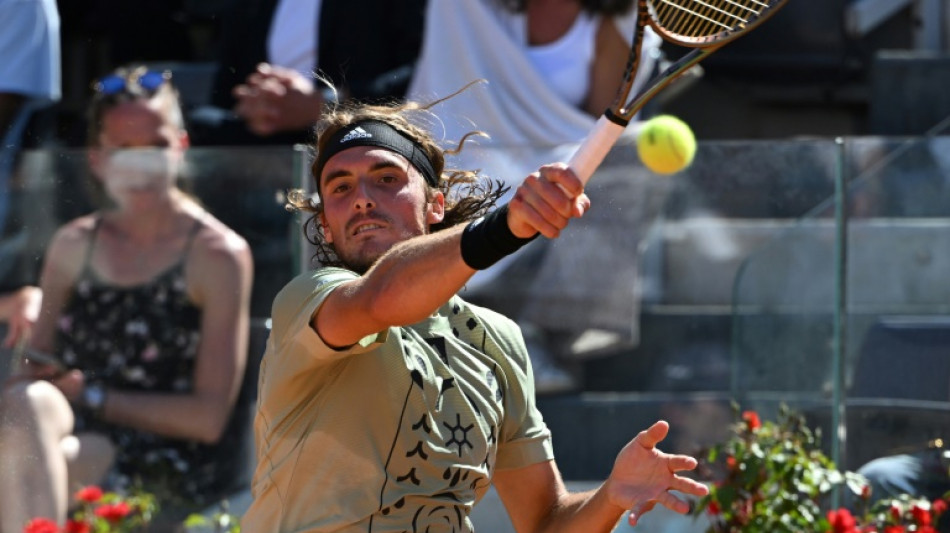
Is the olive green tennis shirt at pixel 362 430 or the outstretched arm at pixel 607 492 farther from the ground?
the olive green tennis shirt at pixel 362 430

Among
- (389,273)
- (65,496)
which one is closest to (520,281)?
(65,496)

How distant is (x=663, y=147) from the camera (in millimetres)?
4758

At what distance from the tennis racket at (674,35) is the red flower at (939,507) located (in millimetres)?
2015

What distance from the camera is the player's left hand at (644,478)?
9.53ft

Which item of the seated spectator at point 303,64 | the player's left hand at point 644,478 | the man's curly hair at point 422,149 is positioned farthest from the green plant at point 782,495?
the seated spectator at point 303,64

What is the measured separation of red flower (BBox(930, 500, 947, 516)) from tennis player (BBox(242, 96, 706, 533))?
1732mm

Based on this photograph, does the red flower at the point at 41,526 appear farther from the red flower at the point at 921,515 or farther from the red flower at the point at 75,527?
the red flower at the point at 921,515

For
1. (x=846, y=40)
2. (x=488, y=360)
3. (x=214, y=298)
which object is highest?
(x=488, y=360)

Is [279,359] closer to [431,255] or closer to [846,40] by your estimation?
[431,255]

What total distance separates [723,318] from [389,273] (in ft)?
8.51

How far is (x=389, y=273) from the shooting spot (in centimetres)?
244

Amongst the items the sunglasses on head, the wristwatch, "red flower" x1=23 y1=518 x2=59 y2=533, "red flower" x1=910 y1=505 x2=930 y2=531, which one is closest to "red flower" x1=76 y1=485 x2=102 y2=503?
"red flower" x1=23 y1=518 x2=59 y2=533

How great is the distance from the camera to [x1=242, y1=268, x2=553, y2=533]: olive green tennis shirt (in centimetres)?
268

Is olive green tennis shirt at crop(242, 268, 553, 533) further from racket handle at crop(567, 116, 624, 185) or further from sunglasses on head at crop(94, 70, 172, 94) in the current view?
sunglasses on head at crop(94, 70, 172, 94)
